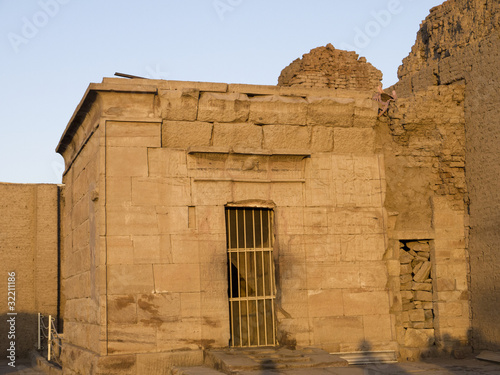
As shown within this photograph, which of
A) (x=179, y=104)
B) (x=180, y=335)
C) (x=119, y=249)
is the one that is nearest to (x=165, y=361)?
(x=180, y=335)

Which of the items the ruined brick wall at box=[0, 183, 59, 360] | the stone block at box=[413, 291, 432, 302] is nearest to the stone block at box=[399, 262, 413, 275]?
the stone block at box=[413, 291, 432, 302]

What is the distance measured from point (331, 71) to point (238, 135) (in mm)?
5293

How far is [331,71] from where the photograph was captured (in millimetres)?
13188

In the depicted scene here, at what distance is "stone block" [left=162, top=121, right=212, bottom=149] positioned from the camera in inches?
325

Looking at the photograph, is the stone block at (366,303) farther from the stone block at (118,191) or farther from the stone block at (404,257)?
the stone block at (118,191)

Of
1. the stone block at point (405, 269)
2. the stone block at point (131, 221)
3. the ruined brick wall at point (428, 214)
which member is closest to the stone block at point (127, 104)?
the stone block at point (131, 221)

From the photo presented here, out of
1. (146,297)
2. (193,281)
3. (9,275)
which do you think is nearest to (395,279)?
(193,281)

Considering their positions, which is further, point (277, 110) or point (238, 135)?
point (277, 110)

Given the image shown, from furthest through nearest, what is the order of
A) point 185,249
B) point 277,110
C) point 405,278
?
point 405,278
point 277,110
point 185,249

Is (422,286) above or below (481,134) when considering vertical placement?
below

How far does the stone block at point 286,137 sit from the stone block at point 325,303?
1.98m

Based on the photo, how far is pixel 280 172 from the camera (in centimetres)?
860

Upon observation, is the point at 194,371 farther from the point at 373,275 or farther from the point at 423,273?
the point at 423,273

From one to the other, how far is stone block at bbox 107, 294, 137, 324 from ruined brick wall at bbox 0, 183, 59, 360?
23.0ft
